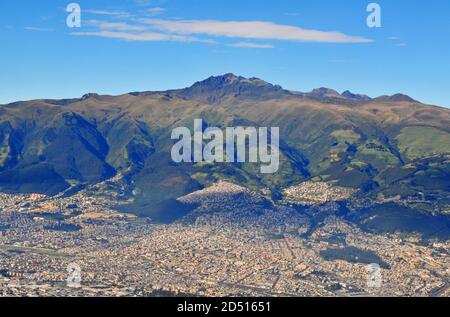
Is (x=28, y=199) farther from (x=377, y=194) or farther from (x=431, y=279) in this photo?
(x=431, y=279)

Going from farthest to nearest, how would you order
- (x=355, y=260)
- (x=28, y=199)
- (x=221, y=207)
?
(x=28, y=199)
(x=221, y=207)
(x=355, y=260)

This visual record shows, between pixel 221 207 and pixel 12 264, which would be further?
pixel 221 207

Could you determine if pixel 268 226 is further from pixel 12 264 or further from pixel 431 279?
pixel 12 264

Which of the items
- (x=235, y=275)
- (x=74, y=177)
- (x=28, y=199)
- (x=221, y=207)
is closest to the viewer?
(x=235, y=275)

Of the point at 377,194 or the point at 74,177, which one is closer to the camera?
the point at 377,194

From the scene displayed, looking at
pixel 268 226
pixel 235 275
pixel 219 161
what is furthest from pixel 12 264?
pixel 219 161

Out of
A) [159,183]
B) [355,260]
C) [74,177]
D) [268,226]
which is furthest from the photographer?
[74,177]
